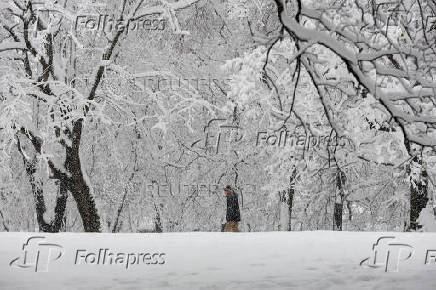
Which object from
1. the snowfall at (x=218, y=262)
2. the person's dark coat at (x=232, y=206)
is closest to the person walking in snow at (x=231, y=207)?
the person's dark coat at (x=232, y=206)

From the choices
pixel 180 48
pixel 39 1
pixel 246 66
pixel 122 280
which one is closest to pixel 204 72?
pixel 180 48

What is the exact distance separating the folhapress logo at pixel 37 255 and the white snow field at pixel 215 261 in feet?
0.04

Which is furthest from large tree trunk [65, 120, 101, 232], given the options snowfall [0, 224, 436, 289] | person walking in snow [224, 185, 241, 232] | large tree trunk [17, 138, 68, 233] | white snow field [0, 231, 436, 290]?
snowfall [0, 224, 436, 289]

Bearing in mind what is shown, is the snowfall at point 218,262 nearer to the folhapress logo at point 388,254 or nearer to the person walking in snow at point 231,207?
the folhapress logo at point 388,254

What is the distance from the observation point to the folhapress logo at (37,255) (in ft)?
23.2

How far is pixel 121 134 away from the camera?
61.6ft

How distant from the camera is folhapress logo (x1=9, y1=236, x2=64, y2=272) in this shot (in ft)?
23.2

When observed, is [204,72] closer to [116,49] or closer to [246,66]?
[116,49]

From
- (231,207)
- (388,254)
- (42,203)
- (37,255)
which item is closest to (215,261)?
(37,255)

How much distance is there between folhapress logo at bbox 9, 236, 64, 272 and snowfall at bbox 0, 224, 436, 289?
0.4 inches

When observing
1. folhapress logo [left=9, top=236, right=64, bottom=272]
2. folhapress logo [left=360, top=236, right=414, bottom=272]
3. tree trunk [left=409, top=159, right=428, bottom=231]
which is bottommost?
folhapress logo [left=9, top=236, right=64, bottom=272]

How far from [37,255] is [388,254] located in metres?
4.29

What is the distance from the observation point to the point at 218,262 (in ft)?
24.2

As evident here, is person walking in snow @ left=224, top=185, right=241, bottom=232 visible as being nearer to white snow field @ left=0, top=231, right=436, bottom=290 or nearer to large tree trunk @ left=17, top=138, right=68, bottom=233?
large tree trunk @ left=17, top=138, right=68, bottom=233
